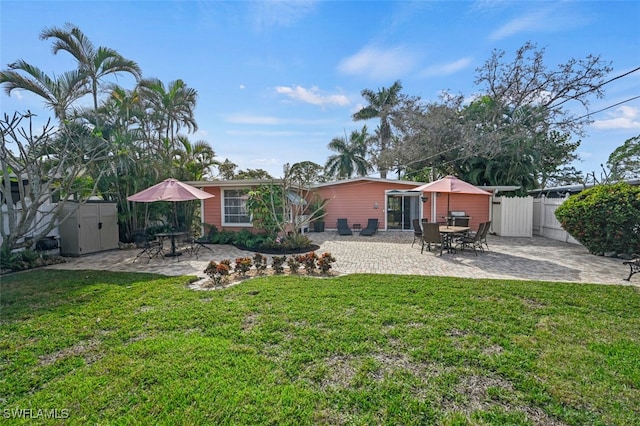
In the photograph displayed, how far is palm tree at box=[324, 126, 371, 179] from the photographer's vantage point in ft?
86.7

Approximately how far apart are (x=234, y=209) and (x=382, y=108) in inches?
662

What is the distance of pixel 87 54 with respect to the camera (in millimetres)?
10477

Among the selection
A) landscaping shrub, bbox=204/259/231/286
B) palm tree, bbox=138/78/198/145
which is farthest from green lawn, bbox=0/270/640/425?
palm tree, bbox=138/78/198/145

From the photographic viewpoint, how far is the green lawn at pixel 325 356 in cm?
232

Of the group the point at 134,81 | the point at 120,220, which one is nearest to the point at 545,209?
the point at 120,220

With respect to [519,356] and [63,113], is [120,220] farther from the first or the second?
[519,356]

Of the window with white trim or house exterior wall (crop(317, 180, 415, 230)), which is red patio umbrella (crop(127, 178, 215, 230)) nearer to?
the window with white trim

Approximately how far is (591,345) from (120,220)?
43.5 ft

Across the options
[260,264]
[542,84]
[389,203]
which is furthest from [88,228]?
[542,84]

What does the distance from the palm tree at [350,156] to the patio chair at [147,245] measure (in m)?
18.3

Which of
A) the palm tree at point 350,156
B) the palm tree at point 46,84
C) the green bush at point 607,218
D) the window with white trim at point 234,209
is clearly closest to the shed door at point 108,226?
the palm tree at point 46,84

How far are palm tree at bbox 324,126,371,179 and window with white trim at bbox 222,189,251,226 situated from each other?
14915mm

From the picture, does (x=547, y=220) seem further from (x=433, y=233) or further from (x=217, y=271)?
(x=217, y=271)

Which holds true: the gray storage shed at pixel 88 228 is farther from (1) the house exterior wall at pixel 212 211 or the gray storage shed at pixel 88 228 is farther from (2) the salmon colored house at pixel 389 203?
(2) the salmon colored house at pixel 389 203
